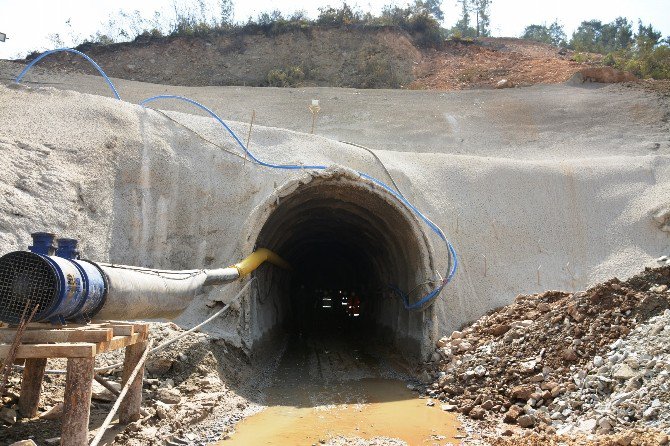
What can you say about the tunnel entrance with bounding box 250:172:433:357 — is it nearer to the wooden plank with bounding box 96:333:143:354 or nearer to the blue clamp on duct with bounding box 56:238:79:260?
the wooden plank with bounding box 96:333:143:354

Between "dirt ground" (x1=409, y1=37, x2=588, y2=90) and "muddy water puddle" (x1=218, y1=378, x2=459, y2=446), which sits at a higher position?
"dirt ground" (x1=409, y1=37, x2=588, y2=90)

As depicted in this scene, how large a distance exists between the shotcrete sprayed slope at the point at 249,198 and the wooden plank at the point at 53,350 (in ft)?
15.8

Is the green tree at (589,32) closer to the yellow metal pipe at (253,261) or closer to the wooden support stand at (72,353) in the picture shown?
the yellow metal pipe at (253,261)

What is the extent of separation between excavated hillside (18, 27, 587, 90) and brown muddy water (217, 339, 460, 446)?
75.5 ft

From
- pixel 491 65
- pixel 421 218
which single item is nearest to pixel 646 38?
pixel 491 65

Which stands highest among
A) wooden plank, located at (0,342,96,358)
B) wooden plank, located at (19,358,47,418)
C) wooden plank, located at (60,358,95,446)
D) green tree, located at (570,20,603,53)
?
green tree, located at (570,20,603,53)

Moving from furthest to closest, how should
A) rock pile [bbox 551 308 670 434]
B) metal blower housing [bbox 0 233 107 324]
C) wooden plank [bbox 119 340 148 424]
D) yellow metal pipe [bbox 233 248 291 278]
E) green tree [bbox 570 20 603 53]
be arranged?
green tree [bbox 570 20 603 53] → yellow metal pipe [bbox 233 248 291 278] → wooden plank [bbox 119 340 148 424] → rock pile [bbox 551 308 670 434] → metal blower housing [bbox 0 233 107 324]

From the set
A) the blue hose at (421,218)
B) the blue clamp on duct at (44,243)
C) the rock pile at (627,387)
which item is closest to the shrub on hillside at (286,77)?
the blue hose at (421,218)

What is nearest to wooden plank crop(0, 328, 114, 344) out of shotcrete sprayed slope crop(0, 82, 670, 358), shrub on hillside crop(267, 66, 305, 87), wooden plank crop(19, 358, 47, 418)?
wooden plank crop(19, 358, 47, 418)

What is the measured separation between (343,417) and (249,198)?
555 cm

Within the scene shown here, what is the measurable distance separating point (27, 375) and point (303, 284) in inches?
782

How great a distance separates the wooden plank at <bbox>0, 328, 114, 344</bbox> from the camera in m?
5.00

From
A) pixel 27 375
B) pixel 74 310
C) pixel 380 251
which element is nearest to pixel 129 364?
pixel 27 375

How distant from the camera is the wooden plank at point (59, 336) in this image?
16.4ft
